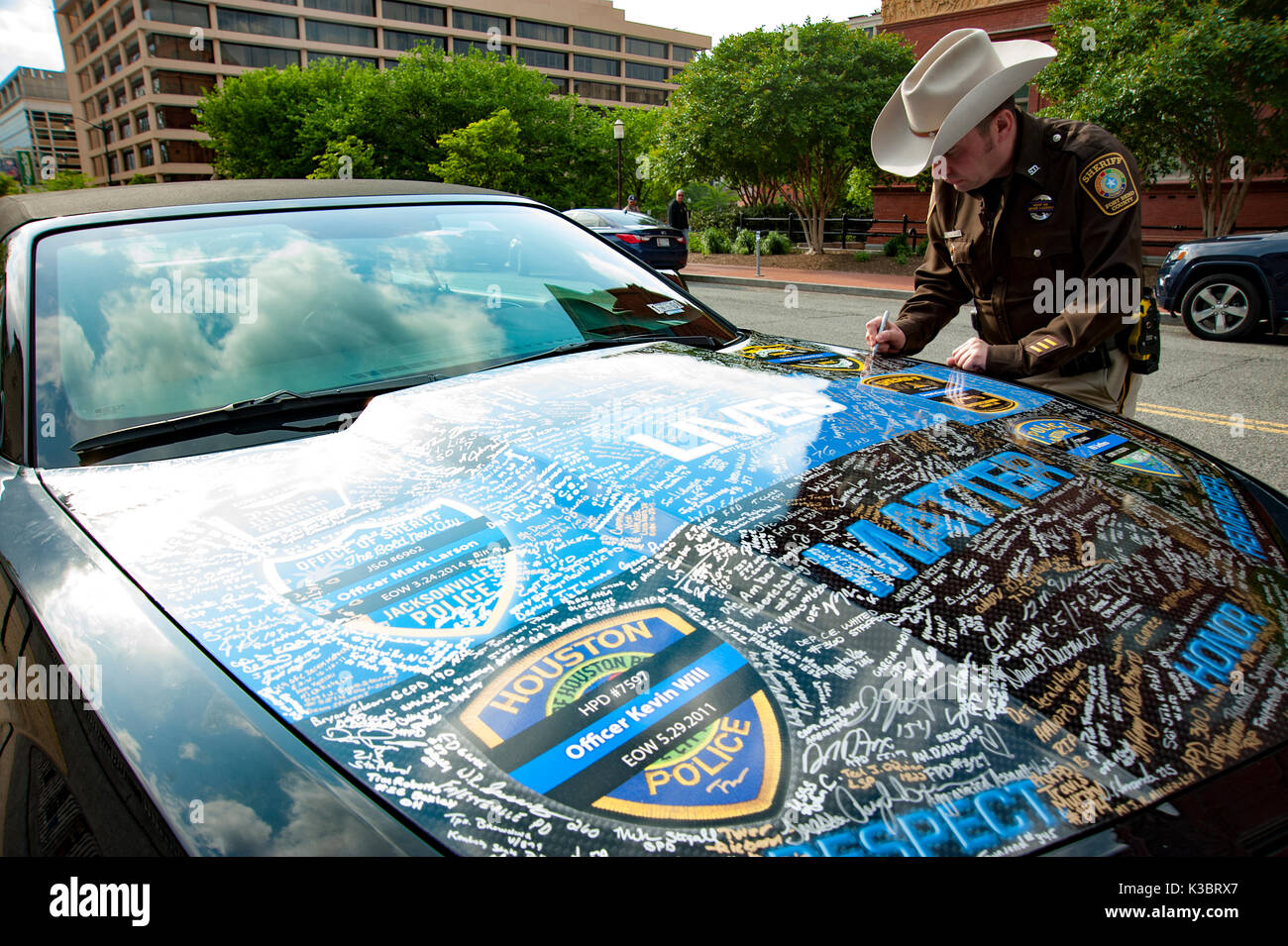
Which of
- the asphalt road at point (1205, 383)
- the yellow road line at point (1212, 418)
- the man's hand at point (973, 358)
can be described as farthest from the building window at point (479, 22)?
the man's hand at point (973, 358)

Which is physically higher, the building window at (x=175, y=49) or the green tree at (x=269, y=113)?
the building window at (x=175, y=49)

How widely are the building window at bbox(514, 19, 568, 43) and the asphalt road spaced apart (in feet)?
255

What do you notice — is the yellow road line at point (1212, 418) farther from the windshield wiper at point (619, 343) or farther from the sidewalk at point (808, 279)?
the sidewalk at point (808, 279)

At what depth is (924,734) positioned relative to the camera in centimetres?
91

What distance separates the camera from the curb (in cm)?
1471

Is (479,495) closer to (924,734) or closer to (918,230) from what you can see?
(924,734)

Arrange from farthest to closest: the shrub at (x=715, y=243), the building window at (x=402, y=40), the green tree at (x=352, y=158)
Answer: the building window at (x=402, y=40), the green tree at (x=352, y=158), the shrub at (x=715, y=243)

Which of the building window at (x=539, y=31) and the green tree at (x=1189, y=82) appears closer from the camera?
the green tree at (x=1189, y=82)

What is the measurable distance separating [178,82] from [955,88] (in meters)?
79.9

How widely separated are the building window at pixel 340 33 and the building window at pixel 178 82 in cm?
908

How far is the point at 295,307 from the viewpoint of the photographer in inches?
76.6

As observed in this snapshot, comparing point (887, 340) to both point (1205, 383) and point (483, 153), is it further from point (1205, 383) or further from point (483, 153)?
point (483, 153)

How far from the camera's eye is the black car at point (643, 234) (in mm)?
15422
